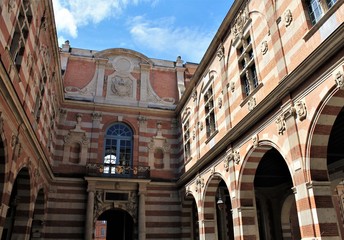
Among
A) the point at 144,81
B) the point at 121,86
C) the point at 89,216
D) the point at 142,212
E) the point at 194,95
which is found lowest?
the point at 89,216

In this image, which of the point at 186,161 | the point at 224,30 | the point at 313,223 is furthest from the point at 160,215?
the point at 313,223

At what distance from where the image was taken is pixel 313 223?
7543 millimetres

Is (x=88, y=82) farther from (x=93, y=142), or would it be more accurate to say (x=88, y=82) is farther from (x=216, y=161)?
(x=216, y=161)

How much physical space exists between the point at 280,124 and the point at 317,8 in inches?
129

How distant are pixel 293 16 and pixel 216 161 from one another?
6823 mm

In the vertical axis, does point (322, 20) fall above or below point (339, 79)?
above

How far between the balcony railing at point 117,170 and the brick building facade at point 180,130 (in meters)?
0.06

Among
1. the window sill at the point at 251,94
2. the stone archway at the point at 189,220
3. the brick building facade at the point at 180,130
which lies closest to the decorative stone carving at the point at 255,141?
the brick building facade at the point at 180,130

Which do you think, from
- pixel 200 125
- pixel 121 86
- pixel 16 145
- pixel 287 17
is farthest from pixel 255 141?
pixel 121 86

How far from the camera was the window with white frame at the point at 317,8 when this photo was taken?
26.6 feet

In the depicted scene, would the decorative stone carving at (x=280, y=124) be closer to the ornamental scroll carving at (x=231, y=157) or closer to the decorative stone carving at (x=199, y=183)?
the ornamental scroll carving at (x=231, y=157)

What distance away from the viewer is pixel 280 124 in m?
9.22

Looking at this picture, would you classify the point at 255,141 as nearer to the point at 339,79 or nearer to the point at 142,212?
the point at 339,79

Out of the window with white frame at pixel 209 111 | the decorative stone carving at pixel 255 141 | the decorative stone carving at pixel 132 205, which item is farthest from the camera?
the decorative stone carving at pixel 132 205
